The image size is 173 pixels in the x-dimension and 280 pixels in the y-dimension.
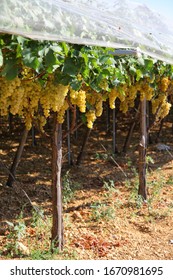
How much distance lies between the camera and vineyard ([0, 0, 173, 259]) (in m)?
2.65

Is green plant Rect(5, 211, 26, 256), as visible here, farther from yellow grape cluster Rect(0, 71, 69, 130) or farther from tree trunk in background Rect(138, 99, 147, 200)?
tree trunk in background Rect(138, 99, 147, 200)

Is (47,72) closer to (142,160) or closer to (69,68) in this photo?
(69,68)

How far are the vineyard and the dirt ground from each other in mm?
14

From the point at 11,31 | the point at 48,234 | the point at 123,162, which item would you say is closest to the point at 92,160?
the point at 123,162

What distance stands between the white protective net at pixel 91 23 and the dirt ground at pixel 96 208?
1.93 metres

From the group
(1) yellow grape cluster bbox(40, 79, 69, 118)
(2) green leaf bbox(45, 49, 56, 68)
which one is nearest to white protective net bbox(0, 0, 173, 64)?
(2) green leaf bbox(45, 49, 56, 68)

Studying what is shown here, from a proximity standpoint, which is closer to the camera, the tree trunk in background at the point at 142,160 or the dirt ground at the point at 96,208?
the dirt ground at the point at 96,208

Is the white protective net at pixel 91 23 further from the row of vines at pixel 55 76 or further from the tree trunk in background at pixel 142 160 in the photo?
the tree trunk in background at pixel 142 160

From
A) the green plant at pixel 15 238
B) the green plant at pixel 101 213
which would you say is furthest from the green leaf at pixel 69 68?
the green plant at pixel 101 213

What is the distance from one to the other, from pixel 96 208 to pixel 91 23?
9.04 feet

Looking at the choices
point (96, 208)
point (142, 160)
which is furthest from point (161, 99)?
point (96, 208)

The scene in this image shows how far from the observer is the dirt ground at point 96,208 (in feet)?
13.6

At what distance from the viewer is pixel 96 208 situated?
5.04 m

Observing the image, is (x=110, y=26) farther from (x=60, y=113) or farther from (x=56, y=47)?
(x=60, y=113)
